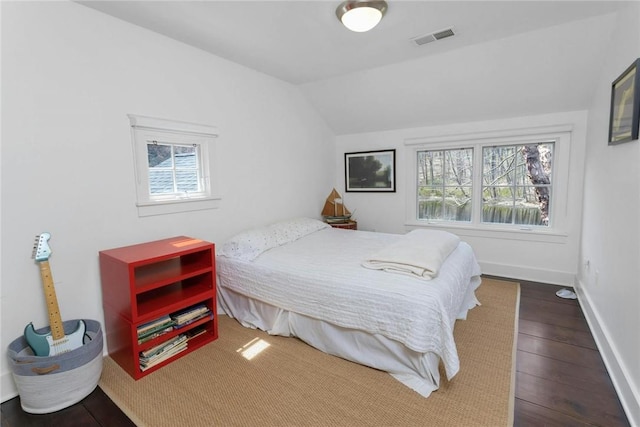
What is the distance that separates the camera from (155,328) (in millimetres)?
2053

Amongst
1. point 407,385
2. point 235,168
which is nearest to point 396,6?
point 235,168

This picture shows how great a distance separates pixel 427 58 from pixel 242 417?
3.21 meters

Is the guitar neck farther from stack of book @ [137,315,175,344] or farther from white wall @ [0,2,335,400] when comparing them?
stack of book @ [137,315,175,344]

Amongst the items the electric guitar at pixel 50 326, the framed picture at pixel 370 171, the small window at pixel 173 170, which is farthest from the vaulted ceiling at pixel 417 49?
the electric guitar at pixel 50 326

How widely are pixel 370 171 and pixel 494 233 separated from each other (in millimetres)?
1721

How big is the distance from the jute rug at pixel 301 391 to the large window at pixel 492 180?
5.94 feet

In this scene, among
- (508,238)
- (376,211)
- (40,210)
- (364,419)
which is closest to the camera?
(364,419)

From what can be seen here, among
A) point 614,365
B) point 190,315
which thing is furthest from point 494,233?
point 190,315

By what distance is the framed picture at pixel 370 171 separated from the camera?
4.23 meters

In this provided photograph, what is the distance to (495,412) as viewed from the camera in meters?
1.63

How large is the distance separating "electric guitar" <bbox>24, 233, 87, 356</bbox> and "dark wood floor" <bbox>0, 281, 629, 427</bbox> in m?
0.33

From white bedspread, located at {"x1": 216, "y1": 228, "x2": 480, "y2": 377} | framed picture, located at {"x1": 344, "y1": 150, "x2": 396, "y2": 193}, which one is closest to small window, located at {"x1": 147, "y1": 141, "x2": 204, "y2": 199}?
white bedspread, located at {"x1": 216, "y1": 228, "x2": 480, "y2": 377}

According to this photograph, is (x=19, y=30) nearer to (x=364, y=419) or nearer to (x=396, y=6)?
(x=396, y=6)

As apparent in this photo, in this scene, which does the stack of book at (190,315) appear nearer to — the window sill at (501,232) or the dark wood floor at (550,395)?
the dark wood floor at (550,395)
